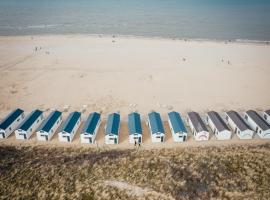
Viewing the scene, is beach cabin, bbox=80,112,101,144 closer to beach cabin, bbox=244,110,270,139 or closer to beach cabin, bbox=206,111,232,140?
beach cabin, bbox=206,111,232,140

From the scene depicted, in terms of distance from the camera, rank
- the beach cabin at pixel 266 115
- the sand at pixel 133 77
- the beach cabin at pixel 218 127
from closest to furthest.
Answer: the beach cabin at pixel 218 127 < the beach cabin at pixel 266 115 < the sand at pixel 133 77

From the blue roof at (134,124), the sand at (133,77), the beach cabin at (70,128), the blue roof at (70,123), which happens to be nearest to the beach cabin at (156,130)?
the blue roof at (134,124)

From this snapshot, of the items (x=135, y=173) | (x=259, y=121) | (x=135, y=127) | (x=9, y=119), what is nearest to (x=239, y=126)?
(x=259, y=121)

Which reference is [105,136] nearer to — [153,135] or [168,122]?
[153,135]

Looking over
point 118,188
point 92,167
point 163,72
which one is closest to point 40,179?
point 92,167

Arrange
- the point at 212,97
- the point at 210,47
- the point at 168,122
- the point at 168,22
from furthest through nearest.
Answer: the point at 168,22 → the point at 210,47 → the point at 212,97 → the point at 168,122

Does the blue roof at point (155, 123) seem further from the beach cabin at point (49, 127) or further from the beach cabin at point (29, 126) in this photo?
the beach cabin at point (29, 126)

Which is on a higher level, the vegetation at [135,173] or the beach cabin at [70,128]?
the beach cabin at [70,128]

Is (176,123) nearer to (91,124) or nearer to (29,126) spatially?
(91,124)
